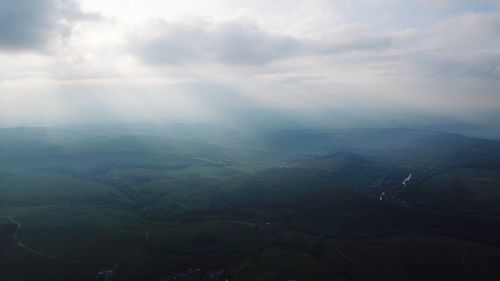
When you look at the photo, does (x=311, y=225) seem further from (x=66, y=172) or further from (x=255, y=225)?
(x=66, y=172)

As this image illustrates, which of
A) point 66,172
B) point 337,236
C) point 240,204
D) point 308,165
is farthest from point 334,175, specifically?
point 66,172

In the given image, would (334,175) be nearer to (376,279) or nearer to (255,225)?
(255,225)

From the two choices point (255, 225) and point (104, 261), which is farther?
point (255, 225)

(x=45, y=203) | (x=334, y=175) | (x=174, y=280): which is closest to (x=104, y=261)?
(x=174, y=280)

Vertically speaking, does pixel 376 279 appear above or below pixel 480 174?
below

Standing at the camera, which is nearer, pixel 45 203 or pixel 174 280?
pixel 174 280

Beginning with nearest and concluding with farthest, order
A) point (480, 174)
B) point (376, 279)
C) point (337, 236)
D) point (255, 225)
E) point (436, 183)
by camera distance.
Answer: point (376, 279) < point (337, 236) < point (255, 225) < point (436, 183) < point (480, 174)

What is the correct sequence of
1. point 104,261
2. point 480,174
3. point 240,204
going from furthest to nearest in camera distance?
point 480,174, point 240,204, point 104,261

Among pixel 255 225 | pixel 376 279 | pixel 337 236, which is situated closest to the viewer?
pixel 376 279

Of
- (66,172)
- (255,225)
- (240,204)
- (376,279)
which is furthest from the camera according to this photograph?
(66,172)
